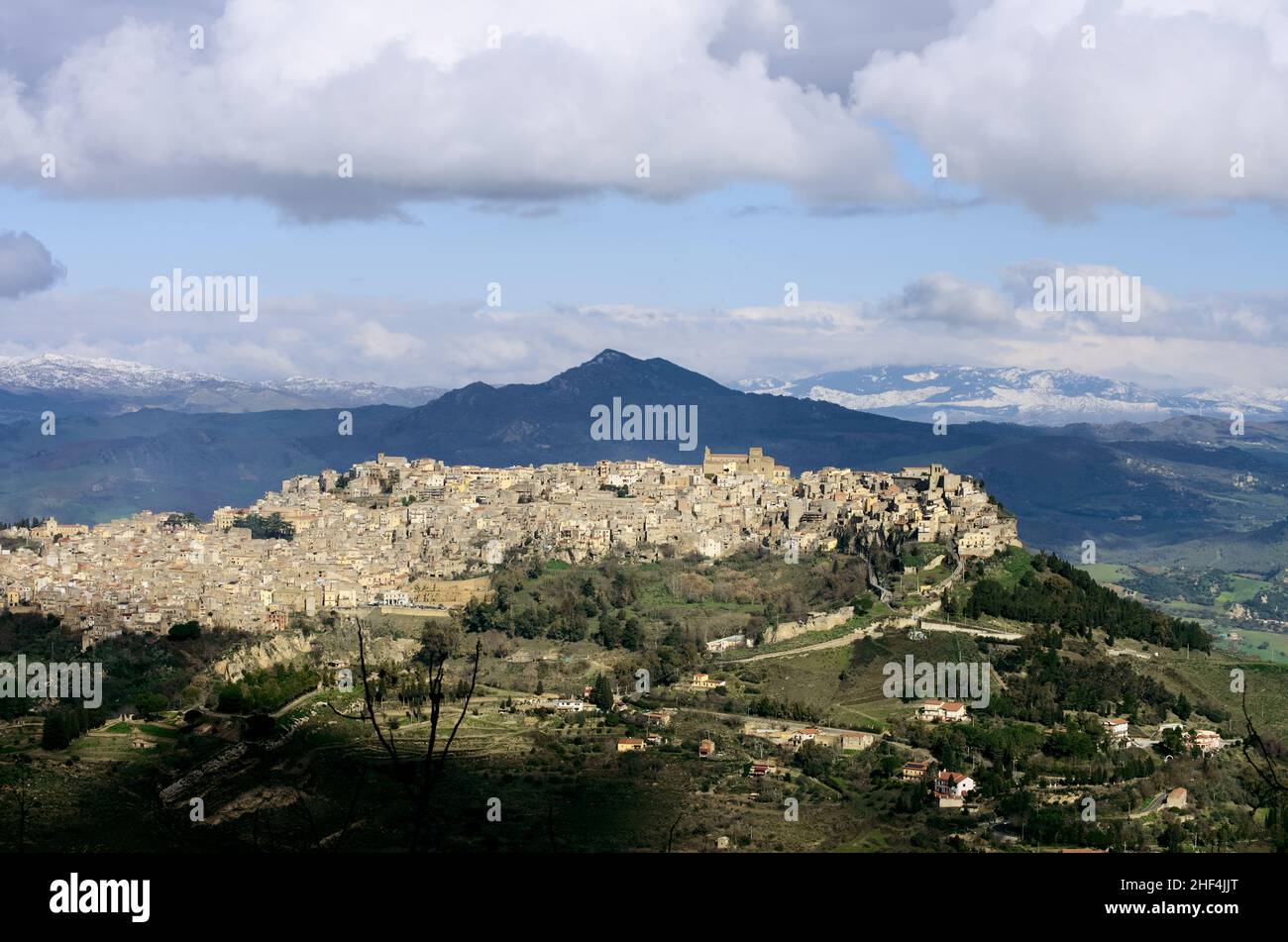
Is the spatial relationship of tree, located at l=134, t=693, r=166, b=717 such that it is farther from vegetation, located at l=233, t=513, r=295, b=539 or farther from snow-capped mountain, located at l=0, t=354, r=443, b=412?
snow-capped mountain, located at l=0, t=354, r=443, b=412

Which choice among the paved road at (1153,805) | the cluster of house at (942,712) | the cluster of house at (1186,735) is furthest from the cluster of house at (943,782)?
the cluster of house at (1186,735)

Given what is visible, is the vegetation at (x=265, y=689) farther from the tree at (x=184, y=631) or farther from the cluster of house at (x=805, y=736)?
the cluster of house at (x=805, y=736)

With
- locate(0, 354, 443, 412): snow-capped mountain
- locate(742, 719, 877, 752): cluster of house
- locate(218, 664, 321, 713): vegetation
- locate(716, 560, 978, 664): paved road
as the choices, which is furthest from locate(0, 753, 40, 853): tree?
locate(0, 354, 443, 412): snow-capped mountain

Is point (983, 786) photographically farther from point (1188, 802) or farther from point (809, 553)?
point (809, 553)
